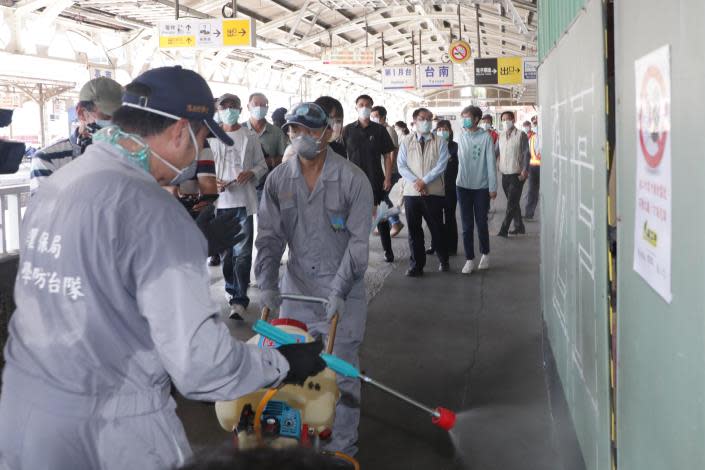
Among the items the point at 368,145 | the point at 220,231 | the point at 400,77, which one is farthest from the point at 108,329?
the point at 400,77

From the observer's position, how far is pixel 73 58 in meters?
19.6

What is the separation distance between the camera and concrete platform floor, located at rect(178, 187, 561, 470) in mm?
4270

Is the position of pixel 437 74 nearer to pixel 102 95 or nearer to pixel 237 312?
pixel 237 312

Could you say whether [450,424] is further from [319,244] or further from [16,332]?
[16,332]

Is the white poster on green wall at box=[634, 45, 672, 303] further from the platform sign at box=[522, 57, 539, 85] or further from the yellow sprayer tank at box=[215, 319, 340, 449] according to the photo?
the platform sign at box=[522, 57, 539, 85]

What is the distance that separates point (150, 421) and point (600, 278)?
62.7 inches

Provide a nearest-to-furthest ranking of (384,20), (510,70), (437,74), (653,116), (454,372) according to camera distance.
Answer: (653,116)
(454,372)
(510,70)
(437,74)
(384,20)

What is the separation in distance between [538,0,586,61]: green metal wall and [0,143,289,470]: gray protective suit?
1951 millimetres

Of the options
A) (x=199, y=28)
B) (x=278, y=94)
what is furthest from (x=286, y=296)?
(x=278, y=94)

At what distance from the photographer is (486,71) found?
23625 millimetres

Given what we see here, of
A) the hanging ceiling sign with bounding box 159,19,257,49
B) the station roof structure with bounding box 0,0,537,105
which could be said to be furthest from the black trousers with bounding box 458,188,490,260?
the station roof structure with bounding box 0,0,537,105

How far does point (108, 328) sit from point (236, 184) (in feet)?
17.9

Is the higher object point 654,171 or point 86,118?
point 86,118

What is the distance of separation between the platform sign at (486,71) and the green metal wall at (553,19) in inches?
717
